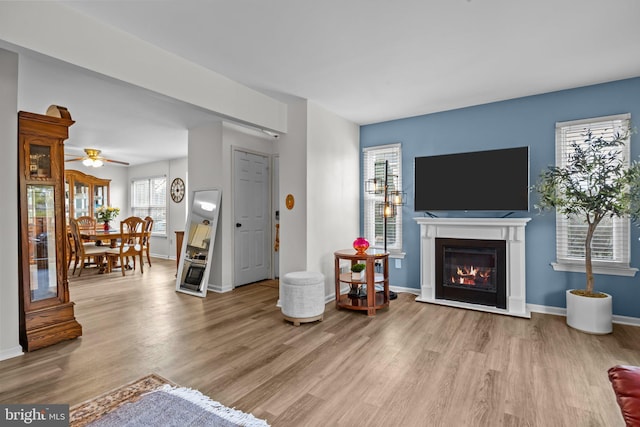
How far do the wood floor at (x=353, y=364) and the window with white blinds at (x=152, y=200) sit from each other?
15.1 ft

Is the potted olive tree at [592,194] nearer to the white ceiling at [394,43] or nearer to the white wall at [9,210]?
the white ceiling at [394,43]

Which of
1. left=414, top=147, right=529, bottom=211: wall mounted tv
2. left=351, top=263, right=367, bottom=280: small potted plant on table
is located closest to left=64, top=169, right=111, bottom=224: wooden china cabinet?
left=351, top=263, right=367, bottom=280: small potted plant on table

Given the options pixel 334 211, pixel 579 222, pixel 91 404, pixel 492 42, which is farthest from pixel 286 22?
pixel 579 222

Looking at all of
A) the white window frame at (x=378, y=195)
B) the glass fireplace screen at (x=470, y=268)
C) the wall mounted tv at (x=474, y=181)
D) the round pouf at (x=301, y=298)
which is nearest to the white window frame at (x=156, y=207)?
the white window frame at (x=378, y=195)

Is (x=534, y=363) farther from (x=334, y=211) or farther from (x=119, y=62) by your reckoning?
(x=119, y=62)

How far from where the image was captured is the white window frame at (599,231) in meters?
3.40

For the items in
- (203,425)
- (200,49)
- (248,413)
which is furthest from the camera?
(200,49)

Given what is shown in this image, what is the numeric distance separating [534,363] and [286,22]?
3260 mm

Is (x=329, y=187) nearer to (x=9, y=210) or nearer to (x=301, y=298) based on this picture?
(x=301, y=298)

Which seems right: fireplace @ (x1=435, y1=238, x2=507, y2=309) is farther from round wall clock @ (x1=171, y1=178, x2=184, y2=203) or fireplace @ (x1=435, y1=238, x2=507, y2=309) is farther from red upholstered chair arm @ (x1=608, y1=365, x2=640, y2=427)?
round wall clock @ (x1=171, y1=178, x2=184, y2=203)

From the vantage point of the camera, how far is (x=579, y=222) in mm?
3607

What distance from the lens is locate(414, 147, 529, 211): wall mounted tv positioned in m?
3.82

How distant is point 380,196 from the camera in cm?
497

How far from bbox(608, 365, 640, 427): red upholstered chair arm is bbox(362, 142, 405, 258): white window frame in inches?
136
